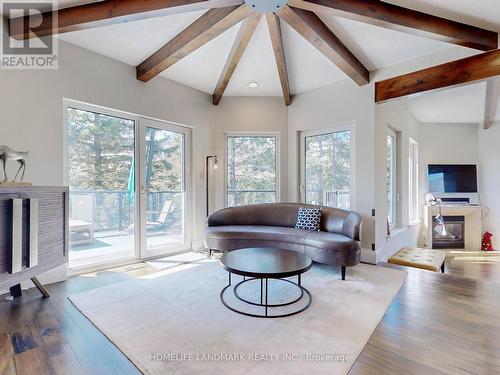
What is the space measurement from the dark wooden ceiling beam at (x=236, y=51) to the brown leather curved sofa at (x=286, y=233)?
78.0 inches

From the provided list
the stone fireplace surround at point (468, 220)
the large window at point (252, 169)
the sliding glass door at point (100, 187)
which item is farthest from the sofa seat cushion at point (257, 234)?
the stone fireplace surround at point (468, 220)

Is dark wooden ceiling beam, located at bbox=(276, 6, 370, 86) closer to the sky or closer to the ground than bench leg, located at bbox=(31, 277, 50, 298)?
closer to the sky

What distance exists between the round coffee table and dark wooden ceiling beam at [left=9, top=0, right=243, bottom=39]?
7.46 feet

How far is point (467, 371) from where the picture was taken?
1.63 m

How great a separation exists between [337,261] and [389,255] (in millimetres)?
1705

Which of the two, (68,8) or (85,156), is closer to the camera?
(68,8)

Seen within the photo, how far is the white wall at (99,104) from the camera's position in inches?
112

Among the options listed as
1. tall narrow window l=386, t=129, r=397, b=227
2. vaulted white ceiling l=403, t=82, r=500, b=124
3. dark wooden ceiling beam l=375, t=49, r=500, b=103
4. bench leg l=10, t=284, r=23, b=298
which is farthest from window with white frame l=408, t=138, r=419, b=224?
bench leg l=10, t=284, r=23, b=298

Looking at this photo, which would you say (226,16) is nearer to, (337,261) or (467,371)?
(337,261)

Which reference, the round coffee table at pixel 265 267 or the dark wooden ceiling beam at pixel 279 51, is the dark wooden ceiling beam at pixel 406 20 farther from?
the round coffee table at pixel 265 267

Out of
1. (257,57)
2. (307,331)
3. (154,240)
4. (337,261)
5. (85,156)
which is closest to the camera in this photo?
(307,331)

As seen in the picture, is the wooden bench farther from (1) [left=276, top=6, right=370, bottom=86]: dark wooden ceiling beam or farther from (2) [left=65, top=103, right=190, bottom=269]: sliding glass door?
(2) [left=65, top=103, right=190, bottom=269]: sliding glass door

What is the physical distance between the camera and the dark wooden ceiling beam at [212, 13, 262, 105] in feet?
9.35

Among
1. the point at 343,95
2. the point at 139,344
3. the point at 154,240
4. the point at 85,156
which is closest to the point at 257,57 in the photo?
the point at 343,95
